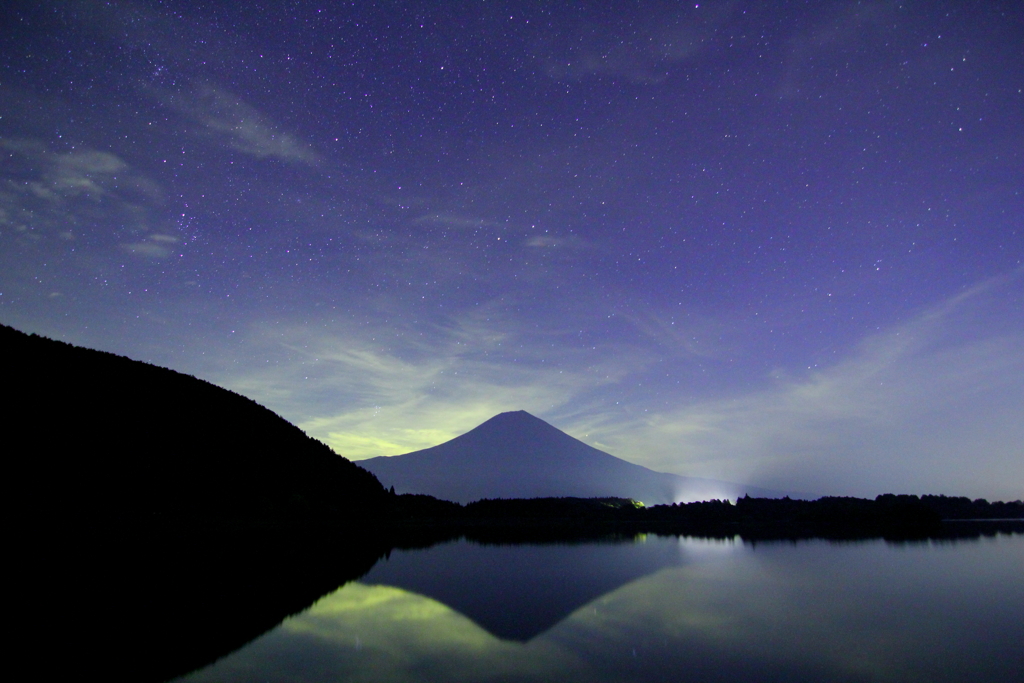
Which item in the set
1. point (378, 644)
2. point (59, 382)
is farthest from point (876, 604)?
point (59, 382)

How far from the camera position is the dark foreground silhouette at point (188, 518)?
916 centimetres

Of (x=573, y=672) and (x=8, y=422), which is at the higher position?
(x=8, y=422)

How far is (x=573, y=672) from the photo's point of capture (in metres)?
6.63

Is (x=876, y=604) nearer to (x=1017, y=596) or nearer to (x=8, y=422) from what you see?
(x=1017, y=596)

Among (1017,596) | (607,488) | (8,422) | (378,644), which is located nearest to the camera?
(378,644)

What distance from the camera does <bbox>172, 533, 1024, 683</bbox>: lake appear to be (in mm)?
6723

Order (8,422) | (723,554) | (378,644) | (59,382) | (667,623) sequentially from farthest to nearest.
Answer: (59,382) < (8,422) < (723,554) < (667,623) < (378,644)

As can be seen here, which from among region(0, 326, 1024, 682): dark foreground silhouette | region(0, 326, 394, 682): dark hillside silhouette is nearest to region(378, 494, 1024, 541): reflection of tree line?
region(0, 326, 1024, 682): dark foreground silhouette

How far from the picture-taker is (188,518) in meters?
39.8

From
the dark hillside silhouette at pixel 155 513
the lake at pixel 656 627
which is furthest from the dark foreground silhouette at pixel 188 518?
the lake at pixel 656 627

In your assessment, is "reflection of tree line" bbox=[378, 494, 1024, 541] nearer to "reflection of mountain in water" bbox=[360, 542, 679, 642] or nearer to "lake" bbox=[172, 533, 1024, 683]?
"reflection of mountain in water" bbox=[360, 542, 679, 642]

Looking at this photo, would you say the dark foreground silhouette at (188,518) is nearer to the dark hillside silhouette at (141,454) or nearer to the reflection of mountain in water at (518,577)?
the dark hillside silhouette at (141,454)

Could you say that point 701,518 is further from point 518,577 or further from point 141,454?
point 141,454

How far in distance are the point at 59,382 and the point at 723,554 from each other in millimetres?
59647
